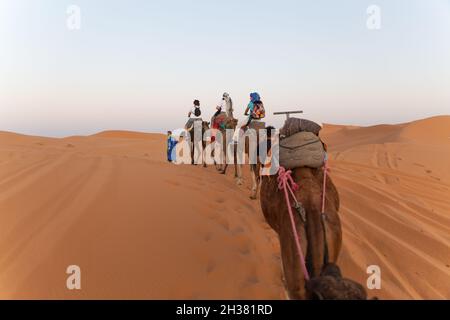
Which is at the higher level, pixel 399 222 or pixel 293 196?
pixel 293 196

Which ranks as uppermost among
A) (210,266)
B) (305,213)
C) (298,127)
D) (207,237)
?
(298,127)

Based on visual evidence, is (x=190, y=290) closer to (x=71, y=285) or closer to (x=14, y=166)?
(x=71, y=285)

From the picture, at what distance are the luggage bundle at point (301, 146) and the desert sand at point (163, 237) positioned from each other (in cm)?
157

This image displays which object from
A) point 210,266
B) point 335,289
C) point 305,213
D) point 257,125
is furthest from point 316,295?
point 257,125

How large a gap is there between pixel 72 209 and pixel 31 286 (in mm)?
1677

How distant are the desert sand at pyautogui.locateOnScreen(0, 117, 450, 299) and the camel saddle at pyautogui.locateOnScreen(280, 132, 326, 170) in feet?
5.09

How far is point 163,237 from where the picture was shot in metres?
4.52

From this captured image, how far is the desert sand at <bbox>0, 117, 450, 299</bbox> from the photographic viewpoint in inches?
145

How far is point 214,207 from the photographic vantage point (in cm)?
625

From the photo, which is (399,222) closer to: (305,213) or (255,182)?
(255,182)

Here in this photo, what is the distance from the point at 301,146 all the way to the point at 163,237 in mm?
2220

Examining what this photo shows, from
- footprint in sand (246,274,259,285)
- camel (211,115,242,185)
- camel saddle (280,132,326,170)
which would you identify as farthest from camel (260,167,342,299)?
camel (211,115,242,185)

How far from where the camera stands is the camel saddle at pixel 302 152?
3707mm
